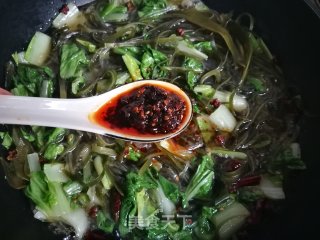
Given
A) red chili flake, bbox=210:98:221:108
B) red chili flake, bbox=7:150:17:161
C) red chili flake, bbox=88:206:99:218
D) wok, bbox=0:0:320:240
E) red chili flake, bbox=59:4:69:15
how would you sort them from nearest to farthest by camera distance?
wok, bbox=0:0:320:240 < red chili flake, bbox=88:206:99:218 < red chili flake, bbox=7:150:17:161 < red chili flake, bbox=210:98:221:108 < red chili flake, bbox=59:4:69:15

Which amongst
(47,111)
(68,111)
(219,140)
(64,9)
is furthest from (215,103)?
(64,9)

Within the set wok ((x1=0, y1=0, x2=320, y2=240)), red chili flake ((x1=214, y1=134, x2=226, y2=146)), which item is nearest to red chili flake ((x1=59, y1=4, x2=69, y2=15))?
wok ((x1=0, y1=0, x2=320, y2=240))

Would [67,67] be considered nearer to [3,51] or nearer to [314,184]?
[3,51]

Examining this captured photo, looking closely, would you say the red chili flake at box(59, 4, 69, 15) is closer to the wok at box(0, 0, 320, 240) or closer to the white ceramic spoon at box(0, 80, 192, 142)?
the wok at box(0, 0, 320, 240)

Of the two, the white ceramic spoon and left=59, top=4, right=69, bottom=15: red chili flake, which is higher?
left=59, top=4, right=69, bottom=15: red chili flake

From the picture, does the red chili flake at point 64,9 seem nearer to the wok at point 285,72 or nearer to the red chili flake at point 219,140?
the wok at point 285,72

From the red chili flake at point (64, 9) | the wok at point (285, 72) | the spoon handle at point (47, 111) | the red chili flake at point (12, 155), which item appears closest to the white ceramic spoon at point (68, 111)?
the spoon handle at point (47, 111)

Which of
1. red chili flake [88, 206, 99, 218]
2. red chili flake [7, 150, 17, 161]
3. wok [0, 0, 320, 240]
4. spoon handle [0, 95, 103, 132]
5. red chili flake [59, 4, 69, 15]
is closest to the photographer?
spoon handle [0, 95, 103, 132]
